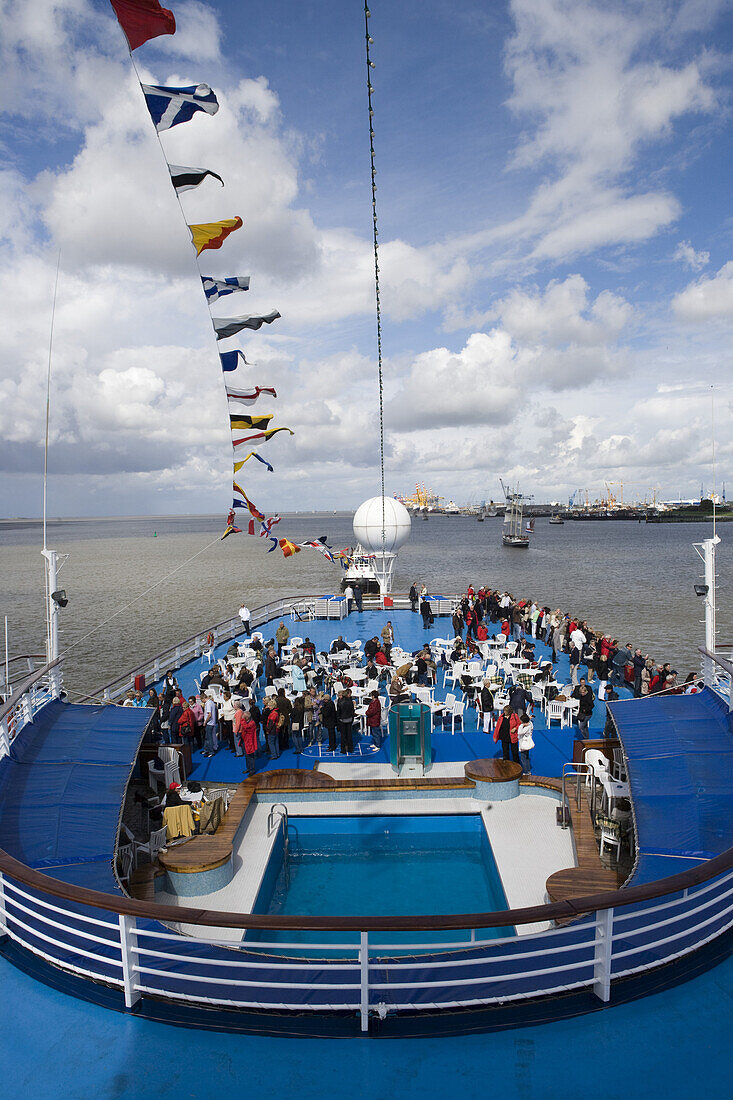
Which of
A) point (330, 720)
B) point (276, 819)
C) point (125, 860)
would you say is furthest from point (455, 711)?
point (125, 860)

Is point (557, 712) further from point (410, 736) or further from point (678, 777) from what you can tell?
point (678, 777)

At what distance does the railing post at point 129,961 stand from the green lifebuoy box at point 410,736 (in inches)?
296

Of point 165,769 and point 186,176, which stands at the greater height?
point 186,176

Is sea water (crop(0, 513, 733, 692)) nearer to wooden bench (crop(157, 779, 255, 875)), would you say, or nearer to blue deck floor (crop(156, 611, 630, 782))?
blue deck floor (crop(156, 611, 630, 782))

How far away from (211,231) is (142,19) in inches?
142

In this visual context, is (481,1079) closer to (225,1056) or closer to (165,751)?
(225,1056)

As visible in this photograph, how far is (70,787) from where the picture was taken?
7633 mm

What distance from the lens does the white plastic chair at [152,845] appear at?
8.54 metres

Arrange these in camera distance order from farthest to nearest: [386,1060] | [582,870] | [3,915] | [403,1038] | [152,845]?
[152,845] < [582,870] < [3,915] < [403,1038] < [386,1060]

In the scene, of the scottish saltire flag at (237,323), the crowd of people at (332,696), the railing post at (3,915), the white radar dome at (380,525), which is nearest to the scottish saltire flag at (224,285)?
the scottish saltire flag at (237,323)

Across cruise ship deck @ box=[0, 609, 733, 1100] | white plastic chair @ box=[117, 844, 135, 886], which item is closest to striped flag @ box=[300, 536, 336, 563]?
white plastic chair @ box=[117, 844, 135, 886]

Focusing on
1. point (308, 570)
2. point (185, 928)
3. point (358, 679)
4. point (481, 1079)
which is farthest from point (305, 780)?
point (308, 570)

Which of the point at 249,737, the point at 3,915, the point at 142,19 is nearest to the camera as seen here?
the point at 3,915

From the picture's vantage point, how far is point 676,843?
641cm
